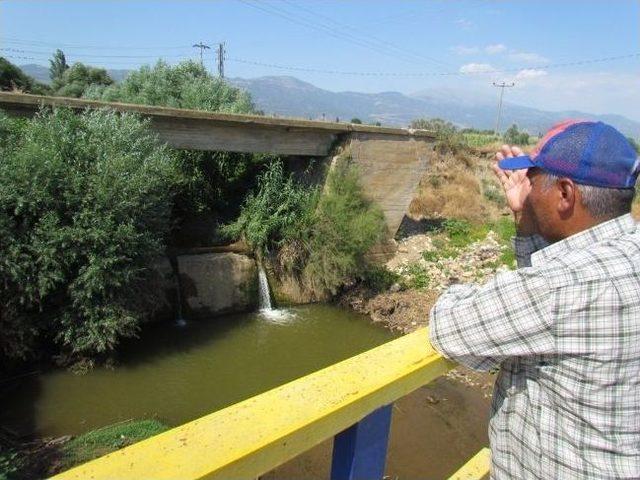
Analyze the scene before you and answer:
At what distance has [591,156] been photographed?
4.65 ft

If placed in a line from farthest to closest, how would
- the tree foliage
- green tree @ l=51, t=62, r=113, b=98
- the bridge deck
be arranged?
green tree @ l=51, t=62, r=113, b=98 < the tree foliage < the bridge deck

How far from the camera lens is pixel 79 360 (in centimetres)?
830

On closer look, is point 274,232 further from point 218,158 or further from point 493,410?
point 493,410

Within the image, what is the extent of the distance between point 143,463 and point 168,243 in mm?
11007

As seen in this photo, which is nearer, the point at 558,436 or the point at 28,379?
the point at 558,436

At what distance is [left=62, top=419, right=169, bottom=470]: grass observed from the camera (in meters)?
5.67

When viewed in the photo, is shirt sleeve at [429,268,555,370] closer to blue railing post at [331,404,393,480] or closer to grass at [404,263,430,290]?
blue railing post at [331,404,393,480]

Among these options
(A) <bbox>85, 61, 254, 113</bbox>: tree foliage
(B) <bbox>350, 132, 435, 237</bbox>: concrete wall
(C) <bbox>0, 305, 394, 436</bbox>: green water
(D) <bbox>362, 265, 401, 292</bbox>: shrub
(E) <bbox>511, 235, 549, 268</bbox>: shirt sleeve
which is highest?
(A) <bbox>85, 61, 254, 113</bbox>: tree foliage

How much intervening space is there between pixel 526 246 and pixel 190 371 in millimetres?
8042

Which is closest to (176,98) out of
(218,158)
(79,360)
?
(218,158)

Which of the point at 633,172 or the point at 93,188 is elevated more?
the point at 633,172

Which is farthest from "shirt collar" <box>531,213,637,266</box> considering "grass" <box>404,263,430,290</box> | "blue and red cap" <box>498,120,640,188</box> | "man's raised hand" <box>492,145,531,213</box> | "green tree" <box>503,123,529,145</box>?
"green tree" <box>503,123,529,145</box>

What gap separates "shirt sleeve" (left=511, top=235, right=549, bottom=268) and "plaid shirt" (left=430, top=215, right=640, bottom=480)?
257mm

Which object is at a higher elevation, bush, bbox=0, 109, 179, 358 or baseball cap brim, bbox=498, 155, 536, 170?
baseball cap brim, bbox=498, 155, 536, 170
